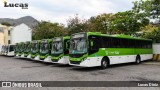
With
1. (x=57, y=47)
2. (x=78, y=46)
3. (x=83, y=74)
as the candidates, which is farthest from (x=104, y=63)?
(x=57, y=47)

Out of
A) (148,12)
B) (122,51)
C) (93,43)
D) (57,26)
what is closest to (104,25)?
(57,26)

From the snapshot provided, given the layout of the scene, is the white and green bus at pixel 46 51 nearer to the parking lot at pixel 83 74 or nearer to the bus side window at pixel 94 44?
the parking lot at pixel 83 74

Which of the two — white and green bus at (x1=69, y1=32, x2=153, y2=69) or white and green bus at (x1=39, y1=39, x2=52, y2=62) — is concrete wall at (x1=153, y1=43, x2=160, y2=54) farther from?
white and green bus at (x1=39, y1=39, x2=52, y2=62)

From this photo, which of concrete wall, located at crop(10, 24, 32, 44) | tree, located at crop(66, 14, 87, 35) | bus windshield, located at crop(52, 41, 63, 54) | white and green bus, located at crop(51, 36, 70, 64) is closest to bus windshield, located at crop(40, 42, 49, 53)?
bus windshield, located at crop(52, 41, 63, 54)

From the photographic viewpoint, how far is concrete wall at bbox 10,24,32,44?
228 feet

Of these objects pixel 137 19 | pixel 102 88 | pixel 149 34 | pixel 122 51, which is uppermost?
pixel 137 19

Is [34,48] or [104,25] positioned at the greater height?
[104,25]

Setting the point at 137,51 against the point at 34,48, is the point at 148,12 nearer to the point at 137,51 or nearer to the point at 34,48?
the point at 137,51

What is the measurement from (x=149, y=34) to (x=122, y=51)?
9.56 metres

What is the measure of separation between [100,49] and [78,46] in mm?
1838

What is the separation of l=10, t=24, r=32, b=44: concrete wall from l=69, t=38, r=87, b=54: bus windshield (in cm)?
5544

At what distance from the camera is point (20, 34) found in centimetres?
7094

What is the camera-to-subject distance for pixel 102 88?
9.50 m

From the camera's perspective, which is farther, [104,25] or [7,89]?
[104,25]
